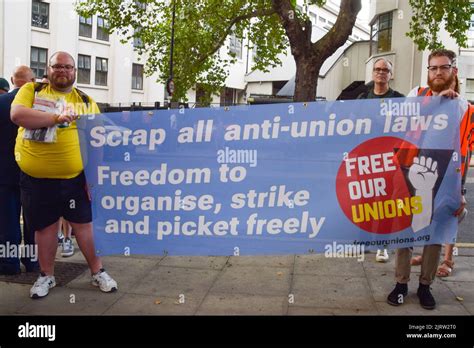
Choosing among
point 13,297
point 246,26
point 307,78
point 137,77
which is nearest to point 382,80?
point 13,297

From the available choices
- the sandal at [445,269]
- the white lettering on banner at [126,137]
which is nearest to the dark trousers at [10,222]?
the white lettering on banner at [126,137]

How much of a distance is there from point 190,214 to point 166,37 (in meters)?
15.3

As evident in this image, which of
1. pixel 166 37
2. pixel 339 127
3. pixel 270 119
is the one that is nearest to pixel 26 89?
pixel 270 119

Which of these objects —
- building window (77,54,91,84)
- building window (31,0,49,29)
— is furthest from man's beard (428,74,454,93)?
building window (77,54,91,84)

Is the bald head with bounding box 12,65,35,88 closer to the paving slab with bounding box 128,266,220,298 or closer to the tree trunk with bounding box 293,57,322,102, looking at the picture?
the paving slab with bounding box 128,266,220,298

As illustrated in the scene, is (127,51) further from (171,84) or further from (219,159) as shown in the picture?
(219,159)

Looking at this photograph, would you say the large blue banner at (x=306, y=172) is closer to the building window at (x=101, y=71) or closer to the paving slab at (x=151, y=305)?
the paving slab at (x=151, y=305)

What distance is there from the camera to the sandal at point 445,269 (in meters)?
5.06

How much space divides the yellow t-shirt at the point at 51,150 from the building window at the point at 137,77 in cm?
3703

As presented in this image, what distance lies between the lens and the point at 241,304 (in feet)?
13.8

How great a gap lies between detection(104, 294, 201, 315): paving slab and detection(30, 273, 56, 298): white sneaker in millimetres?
674

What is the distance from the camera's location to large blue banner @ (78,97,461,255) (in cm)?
413

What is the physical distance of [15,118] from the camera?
158 inches
